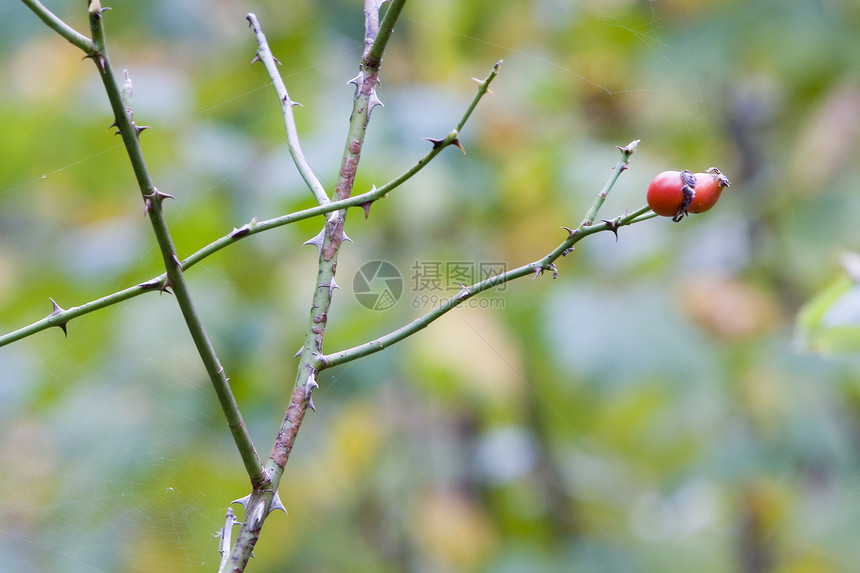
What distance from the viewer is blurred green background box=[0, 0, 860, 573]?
187 centimetres

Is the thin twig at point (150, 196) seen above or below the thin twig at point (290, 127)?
below

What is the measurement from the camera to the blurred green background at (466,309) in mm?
1871

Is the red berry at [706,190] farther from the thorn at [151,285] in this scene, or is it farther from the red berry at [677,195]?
the thorn at [151,285]

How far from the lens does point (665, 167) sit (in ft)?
6.81

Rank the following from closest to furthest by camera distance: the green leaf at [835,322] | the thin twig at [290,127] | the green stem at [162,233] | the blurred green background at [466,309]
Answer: the green stem at [162,233], the thin twig at [290,127], the green leaf at [835,322], the blurred green background at [466,309]

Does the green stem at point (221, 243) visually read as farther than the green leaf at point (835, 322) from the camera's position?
No

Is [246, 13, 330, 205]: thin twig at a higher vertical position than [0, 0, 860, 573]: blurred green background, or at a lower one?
lower

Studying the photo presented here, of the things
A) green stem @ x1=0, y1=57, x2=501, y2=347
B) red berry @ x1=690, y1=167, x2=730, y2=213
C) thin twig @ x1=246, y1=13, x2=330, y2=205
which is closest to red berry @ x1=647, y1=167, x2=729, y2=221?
red berry @ x1=690, y1=167, x2=730, y2=213

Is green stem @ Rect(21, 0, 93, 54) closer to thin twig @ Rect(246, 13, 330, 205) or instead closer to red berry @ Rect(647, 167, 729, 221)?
thin twig @ Rect(246, 13, 330, 205)

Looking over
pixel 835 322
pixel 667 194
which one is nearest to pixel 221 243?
pixel 667 194

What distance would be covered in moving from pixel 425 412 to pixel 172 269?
Result: 2013 millimetres

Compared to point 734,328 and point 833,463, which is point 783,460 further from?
point 734,328

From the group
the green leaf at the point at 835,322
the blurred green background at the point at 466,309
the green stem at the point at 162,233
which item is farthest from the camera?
the blurred green background at the point at 466,309

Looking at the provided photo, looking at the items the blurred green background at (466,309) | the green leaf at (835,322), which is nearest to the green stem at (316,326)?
the green leaf at (835,322)
